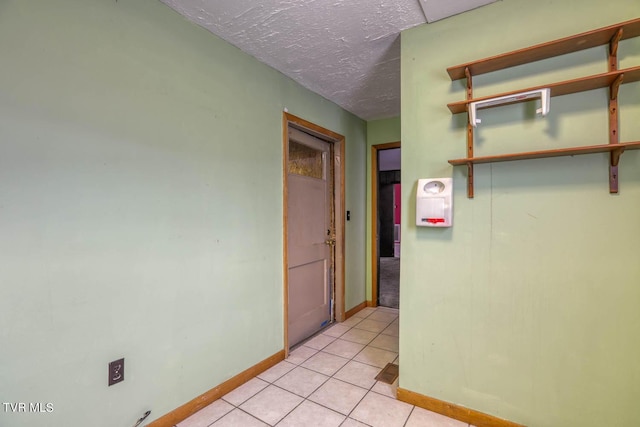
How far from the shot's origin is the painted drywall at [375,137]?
12.0 feet

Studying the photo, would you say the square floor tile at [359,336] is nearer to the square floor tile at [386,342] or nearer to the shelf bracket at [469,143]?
the square floor tile at [386,342]

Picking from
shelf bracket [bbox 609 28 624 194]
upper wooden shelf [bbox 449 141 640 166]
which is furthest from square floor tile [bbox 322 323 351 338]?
shelf bracket [bbox 609 28 624 194]

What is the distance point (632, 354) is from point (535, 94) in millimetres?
1289

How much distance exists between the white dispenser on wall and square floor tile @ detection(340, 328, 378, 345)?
1572mm

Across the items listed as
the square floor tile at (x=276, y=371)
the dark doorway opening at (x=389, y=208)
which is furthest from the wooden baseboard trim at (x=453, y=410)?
the dark doorway opening at (x=389, y=208)

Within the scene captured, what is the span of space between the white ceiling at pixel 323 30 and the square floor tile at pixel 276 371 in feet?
7.94

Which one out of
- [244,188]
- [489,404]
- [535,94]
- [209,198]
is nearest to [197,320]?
[209,198]

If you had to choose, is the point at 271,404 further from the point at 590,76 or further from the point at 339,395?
the point at 590,76

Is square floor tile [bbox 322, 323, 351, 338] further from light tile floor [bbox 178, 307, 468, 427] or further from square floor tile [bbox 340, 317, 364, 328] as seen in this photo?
light tile floor [bbox 178, 307, 468, 427]

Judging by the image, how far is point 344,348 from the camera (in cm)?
266

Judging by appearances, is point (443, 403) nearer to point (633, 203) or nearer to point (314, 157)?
point (633, 203)

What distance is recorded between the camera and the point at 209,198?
1.89 meters

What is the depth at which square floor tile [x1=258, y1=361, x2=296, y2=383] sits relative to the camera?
217 cm

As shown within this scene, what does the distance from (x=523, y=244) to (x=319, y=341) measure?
6.58 feet
